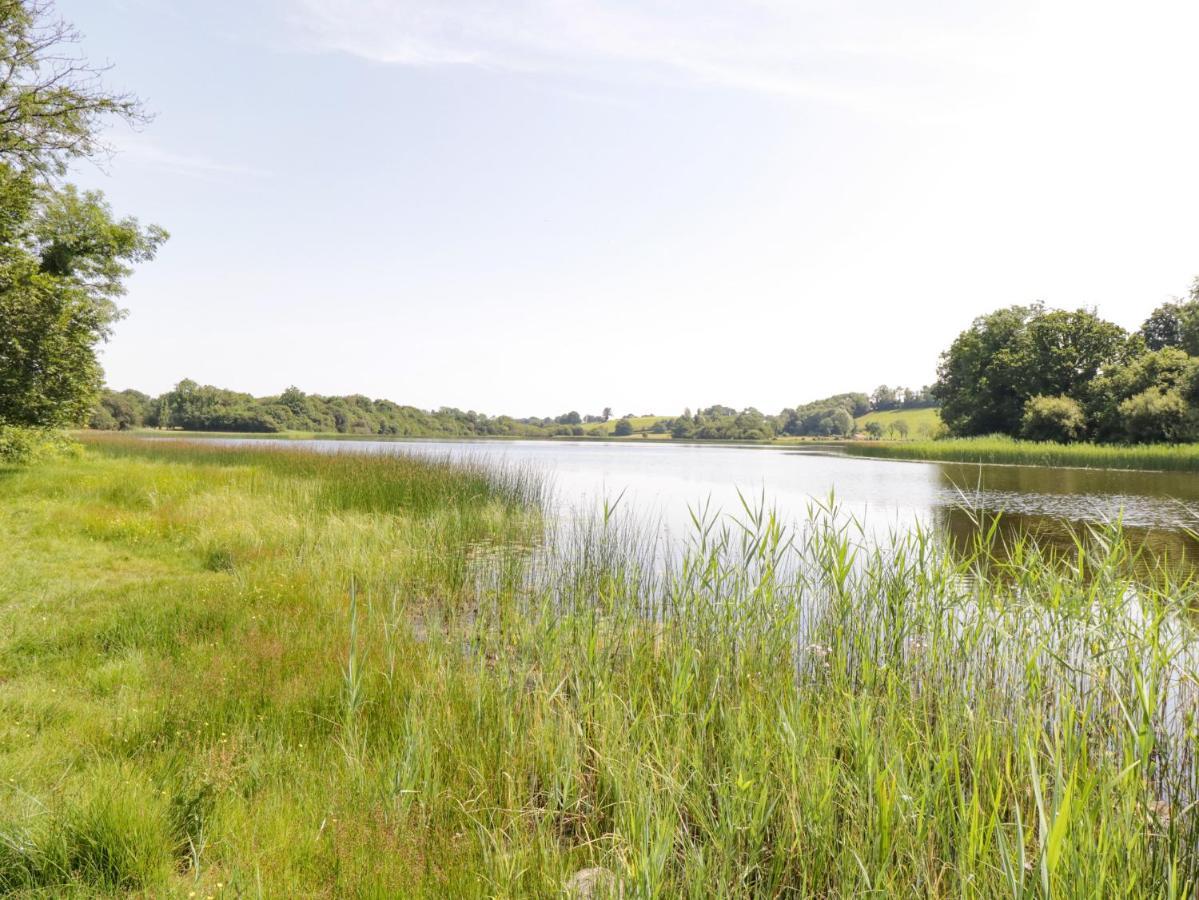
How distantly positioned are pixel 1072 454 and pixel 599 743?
34489 millimetres

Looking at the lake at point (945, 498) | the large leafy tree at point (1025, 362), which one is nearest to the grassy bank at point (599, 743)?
the lake at point (945, 498)

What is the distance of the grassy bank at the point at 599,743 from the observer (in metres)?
2.02

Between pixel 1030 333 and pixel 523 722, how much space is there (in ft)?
173

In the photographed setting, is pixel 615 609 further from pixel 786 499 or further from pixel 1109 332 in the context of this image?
pixel 1109 332

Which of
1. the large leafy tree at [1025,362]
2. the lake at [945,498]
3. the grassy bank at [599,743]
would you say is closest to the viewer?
the grassy bank at [599,743]

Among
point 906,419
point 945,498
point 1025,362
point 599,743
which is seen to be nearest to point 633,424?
point 906,419

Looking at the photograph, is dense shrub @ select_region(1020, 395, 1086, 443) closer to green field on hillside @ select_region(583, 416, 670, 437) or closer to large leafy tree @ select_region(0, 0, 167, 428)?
large leafy tree @ select_region(0, 0, 167, 428)

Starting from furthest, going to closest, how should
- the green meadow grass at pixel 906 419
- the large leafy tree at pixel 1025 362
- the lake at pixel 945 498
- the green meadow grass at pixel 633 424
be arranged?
the green meadow grass at pixel 633 424
the green meadow grass at pixel 906 419
the large leafy tree at pixel 1025 362
the lake at pixel 945 498

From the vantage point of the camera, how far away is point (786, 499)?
1565 cm

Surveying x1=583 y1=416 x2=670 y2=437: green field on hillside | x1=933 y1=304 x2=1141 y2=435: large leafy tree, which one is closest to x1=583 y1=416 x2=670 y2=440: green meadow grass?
x1=583 y1=416 x2=670 y2=437: green field on hillside

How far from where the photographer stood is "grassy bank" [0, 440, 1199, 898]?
202cm

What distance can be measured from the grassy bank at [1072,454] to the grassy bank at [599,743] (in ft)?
90.0

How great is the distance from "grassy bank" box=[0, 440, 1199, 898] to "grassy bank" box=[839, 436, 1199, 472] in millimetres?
27428

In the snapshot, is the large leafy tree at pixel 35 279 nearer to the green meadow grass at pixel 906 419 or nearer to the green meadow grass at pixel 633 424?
the green meadow grass at pixel 906 419
